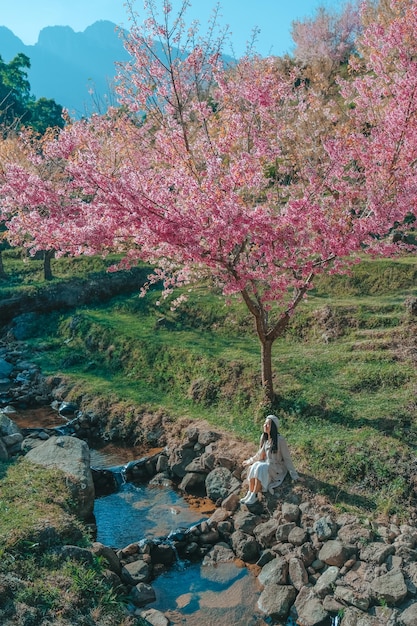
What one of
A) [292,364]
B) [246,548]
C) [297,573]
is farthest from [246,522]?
[292,364]

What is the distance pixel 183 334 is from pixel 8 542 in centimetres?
1121

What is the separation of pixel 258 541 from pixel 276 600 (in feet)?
4.98

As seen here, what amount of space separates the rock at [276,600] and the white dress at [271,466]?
7.33 feet

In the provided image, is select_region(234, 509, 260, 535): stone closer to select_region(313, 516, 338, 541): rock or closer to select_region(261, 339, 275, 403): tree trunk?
select_region(313, 516, 338, 541): rock

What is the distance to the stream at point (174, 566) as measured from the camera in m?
8.50

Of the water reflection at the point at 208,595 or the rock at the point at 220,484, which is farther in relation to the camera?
the rock at the point at 220,484

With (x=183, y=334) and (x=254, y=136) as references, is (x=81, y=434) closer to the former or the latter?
(x=183, y=334)

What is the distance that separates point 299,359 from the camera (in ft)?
49.3

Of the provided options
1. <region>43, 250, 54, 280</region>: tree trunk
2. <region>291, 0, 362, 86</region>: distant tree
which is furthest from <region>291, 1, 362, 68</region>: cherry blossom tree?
<region>43, 250, 54, 280</region>: tree trunk

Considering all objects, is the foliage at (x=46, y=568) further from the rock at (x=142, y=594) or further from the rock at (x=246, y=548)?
the rock at (x=246, y=548)

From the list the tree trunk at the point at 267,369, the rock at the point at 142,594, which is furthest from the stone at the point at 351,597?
the tree trunk at the point at 267,369

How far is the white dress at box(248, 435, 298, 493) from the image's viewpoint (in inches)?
416

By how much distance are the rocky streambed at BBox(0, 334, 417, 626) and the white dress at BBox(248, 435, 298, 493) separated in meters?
0.24

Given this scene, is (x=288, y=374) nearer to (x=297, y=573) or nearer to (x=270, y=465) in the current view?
(x=270, y=465)
